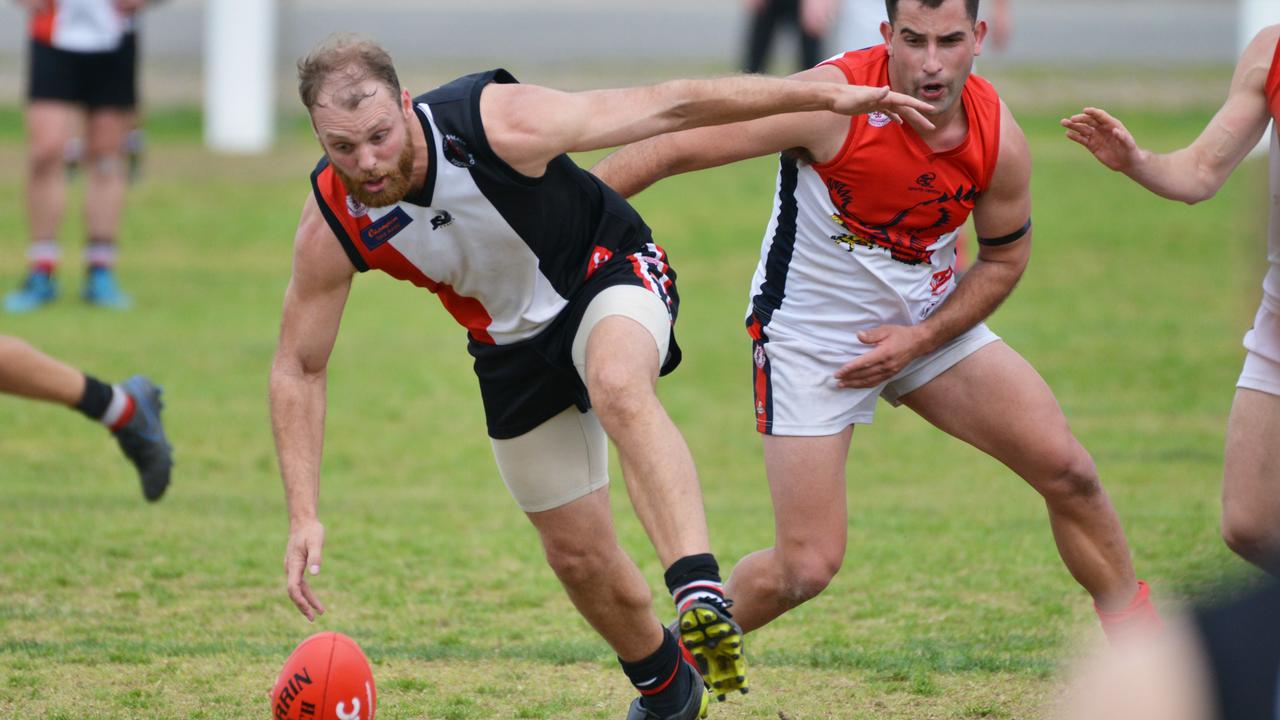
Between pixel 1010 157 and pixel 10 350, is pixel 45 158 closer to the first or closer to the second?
pixel 10 350

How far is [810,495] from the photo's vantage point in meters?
5.25

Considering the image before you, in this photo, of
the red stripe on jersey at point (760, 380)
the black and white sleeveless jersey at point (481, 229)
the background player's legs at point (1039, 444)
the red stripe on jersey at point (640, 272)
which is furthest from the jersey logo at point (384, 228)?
the background player's legs at point (1039, 444)

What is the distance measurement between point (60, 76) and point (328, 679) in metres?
9.06

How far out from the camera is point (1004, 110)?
5270mm

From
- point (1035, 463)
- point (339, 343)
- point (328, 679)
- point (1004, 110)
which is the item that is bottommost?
point (339, 343)

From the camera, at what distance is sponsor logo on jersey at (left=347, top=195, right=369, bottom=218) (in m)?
4.71

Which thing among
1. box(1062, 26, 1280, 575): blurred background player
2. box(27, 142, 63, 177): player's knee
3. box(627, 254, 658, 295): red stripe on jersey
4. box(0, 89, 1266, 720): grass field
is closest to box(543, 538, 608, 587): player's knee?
box(0, 89, 1266, 720): grass field

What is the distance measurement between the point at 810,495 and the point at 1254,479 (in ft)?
4.60

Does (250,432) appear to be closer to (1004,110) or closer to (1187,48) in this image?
(1004,110)

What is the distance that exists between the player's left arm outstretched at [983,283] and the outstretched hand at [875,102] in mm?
512

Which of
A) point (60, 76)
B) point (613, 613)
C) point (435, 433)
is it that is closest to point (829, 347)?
point (613, 613)

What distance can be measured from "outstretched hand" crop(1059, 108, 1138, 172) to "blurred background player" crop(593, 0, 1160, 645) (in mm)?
191

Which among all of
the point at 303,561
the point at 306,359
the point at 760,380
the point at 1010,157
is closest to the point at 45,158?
the point at 306,359

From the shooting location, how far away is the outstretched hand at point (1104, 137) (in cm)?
508
